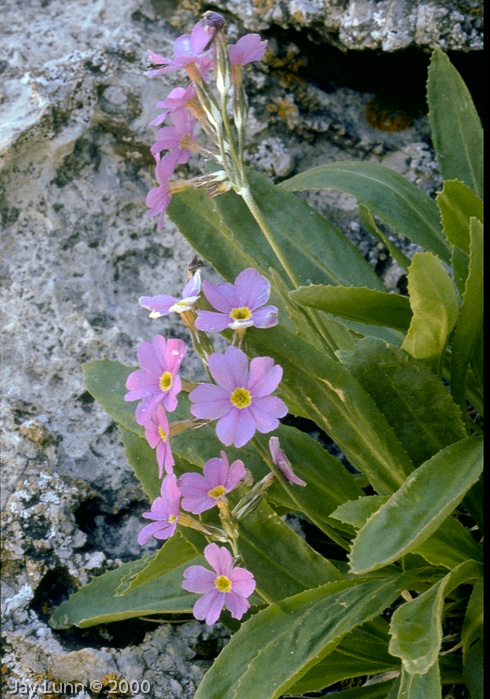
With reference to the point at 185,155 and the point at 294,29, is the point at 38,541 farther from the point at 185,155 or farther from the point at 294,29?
the point at 294,29

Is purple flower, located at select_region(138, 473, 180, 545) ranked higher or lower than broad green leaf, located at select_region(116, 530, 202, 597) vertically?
higher

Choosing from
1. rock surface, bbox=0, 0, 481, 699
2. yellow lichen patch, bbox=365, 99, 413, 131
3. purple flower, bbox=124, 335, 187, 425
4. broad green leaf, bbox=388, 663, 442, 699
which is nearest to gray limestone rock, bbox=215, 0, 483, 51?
rock surface, bbox=0, 0, 481, 699

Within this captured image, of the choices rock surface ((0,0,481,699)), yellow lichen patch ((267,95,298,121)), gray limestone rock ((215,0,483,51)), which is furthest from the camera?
yellow lichen patch ((267,95,298,121))

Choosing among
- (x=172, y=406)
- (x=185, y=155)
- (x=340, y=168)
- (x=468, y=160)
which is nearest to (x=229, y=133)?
(x=185, y=155)

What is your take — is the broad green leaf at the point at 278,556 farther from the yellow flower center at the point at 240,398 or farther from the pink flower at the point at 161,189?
the pink flower at the point at 161,189

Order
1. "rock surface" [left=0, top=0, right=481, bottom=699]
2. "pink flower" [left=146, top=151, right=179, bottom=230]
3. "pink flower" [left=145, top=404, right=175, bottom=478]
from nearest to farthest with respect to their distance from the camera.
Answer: "pink flower" [left=145, top=404, right=175, bottom=478] → "pink flower" [left=146, top=151, right=179, bottom=230] → "rock surface" [left=0, top=0, right=481, bottom=699]

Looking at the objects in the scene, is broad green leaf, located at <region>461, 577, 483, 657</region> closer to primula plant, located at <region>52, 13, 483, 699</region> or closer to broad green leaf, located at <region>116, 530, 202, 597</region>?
primula plant, located at <region>52, 13, 483, 699</region>
